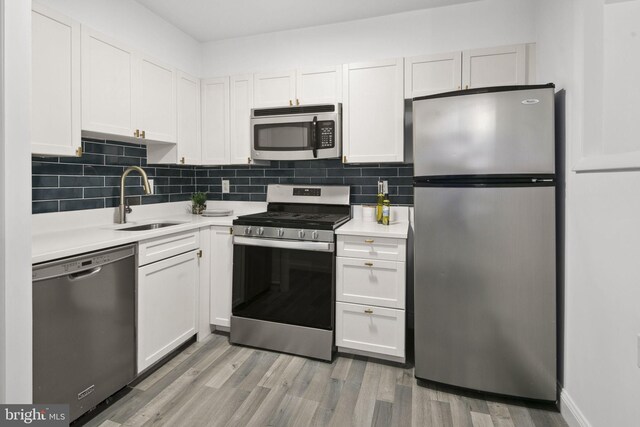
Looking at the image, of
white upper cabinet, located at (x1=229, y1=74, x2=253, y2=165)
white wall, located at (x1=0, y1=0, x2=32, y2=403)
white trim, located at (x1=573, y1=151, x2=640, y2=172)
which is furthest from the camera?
white upper cabinet, located at (x1=229, y1=74, x2=253, y2=165)

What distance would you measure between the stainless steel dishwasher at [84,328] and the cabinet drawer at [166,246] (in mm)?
83

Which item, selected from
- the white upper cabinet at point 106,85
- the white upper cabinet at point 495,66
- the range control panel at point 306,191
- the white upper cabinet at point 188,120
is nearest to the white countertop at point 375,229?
the range control panel at point 306,191

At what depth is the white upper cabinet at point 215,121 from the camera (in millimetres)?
3043

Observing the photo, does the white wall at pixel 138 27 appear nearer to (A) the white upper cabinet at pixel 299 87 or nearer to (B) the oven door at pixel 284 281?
(A) the white upper cabinet at pixel 299 87

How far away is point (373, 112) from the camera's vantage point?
2.60 meters

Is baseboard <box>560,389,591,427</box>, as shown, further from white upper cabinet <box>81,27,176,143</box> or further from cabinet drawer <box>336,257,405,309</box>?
white upper cabinet <box>81,27,176,143</box>

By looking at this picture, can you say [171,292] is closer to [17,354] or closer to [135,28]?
[17,354]

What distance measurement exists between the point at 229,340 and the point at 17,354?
1.81 m

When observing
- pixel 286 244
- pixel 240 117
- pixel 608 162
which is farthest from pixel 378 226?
pixel 240 117

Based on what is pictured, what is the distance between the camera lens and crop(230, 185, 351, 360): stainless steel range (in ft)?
7.73

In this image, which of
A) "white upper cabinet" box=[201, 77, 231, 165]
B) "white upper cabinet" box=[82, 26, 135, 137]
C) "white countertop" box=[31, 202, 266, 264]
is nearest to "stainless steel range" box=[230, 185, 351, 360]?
"white countertop" box=[31, 202, 266, 264]

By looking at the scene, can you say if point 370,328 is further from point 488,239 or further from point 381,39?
point 381,39

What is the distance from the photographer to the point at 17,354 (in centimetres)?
94

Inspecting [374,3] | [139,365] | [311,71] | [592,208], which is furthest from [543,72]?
[139,365]
